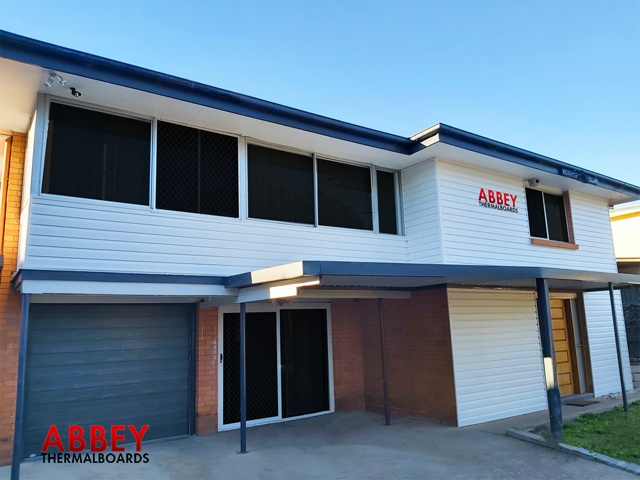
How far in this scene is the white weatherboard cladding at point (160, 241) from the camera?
559 centimetres

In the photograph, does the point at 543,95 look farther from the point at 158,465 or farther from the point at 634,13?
the point at 158,465

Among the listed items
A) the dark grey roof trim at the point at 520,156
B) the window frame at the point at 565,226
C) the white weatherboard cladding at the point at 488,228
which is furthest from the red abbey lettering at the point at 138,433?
the window frame at the point at 565,226

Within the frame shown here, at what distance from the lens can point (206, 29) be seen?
28.7 feet

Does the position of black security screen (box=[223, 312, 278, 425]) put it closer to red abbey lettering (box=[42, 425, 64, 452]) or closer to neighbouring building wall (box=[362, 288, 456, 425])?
neighbouring building wall (box=[362, 288, 456, 425])

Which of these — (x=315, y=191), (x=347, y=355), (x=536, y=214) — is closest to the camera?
(x=315, y=191)

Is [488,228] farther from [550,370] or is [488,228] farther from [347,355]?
[347,355]

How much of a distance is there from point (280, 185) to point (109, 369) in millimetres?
3697

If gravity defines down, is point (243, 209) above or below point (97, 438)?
above

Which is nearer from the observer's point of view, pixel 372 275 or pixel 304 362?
pixel 372 275

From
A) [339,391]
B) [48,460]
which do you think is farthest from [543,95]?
[48,460]

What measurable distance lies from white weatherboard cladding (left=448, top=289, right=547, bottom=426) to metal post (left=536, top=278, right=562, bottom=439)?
4.77 ft

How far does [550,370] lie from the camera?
6773 mm

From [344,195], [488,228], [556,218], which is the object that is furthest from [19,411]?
[556,218]

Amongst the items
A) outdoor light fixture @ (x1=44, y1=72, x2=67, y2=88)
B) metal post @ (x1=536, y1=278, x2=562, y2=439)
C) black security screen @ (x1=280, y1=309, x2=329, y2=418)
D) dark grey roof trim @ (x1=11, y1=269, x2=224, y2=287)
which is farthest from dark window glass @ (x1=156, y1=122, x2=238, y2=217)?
metal post @ (x1=536, y1=278, x2=562, y2=439)
